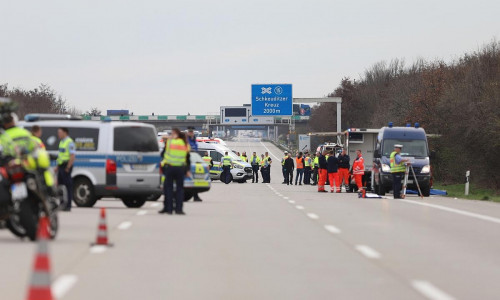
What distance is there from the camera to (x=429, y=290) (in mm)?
9219

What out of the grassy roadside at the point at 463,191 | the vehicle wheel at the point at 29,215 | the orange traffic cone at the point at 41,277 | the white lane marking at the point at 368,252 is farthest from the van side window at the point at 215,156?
the orange traffic cone at the point at 41,277

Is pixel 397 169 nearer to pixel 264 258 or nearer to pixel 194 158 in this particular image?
pixel 194 158

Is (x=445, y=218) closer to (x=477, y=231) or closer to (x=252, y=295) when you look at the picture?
(x=477, y=231)

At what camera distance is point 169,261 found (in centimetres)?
1127

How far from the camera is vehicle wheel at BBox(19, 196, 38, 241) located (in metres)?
12.6

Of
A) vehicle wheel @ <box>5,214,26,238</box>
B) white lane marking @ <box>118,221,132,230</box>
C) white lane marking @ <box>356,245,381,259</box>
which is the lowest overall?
white lane marking @ <box>118,221,132,230</box>

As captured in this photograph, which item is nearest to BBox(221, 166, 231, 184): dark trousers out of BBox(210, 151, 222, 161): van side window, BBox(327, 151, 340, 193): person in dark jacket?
BBox(210, 151, 222, 161): van side window

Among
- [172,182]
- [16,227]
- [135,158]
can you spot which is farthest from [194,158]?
[16,227]

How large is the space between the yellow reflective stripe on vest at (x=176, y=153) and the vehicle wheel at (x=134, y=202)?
4.06 m

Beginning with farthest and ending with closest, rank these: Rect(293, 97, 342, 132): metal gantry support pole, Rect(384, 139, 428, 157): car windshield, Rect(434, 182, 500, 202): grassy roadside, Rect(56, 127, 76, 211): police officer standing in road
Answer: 1. Rect(293, 97, 342, 132): metal gantry support pole
2. Rect(434, 182, 500, 202): grassy roadside
3. Rect(384, 139, 428, 157): car windshield
4. Rect(56, 127, 76, 211): police officer standing in road

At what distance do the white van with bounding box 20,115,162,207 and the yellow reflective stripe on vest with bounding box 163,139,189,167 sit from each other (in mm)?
2683

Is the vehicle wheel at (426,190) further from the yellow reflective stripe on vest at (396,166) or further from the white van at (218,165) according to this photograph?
the white van at (218,165)

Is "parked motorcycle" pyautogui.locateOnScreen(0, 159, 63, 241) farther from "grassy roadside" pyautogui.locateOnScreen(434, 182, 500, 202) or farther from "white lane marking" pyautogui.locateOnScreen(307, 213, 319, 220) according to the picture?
"grassy roadside" pyautogui.locateOnScreen(434, 182, 500, 202)

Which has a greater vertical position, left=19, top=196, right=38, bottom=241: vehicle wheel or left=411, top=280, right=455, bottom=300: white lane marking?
left=19, top=196, right=38, bottom=241: vehicle wheel
